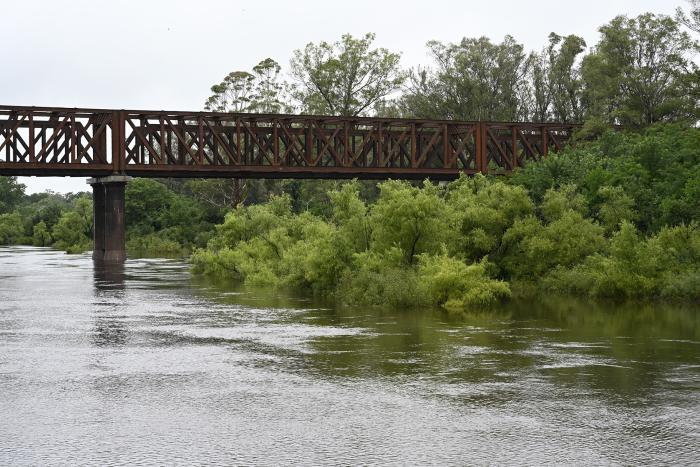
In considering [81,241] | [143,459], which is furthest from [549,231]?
[81,241]

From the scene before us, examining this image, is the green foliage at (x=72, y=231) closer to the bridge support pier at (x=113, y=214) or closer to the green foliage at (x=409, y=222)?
the bridge support pier at (x=113, y=214)

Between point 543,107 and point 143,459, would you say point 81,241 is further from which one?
point 143,459

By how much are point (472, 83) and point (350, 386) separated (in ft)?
239

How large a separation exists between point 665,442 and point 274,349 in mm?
11157

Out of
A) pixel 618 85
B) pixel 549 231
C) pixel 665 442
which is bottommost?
pixel 665 442

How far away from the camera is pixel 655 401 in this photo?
54.3ft

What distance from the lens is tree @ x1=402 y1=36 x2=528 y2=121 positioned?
88812 millimetres

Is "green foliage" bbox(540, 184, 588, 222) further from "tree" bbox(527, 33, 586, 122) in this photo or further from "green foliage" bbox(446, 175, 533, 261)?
"tree" bbox(527, 33, 586, 122)

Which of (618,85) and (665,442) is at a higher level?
(618,85)

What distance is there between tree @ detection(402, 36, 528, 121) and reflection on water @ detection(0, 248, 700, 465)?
59.2 meters

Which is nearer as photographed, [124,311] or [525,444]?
[525,444]

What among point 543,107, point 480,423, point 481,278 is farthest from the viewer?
point 543,107

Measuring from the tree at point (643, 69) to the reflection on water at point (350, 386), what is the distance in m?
38.4

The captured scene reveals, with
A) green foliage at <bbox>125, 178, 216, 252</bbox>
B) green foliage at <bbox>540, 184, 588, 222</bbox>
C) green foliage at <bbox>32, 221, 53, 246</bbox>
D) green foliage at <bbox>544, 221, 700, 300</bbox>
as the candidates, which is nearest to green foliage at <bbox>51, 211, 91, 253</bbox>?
green foliage at <bbox>125, 178, 216, 252</bbox>
